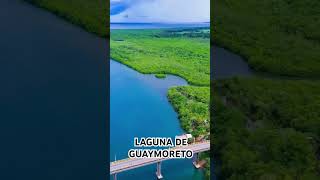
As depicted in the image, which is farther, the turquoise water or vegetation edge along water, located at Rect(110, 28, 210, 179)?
vegetation edge along water, located at Rect(110, 28, 210, 179)

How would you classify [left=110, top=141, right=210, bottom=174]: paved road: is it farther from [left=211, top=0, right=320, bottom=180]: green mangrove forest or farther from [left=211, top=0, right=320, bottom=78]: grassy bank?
[left=211, top=0, right=320, bottom=78]: grassy bank

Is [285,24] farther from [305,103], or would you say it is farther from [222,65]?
[305,103]

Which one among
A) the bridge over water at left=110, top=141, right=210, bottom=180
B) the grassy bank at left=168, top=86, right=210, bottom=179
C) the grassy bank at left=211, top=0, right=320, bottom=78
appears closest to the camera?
the bridge over water at left=110, top=141, right=210, bottom=180

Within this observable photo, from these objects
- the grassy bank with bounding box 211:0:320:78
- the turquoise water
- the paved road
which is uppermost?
the grassy bank with bounding box 211:0:320:78
